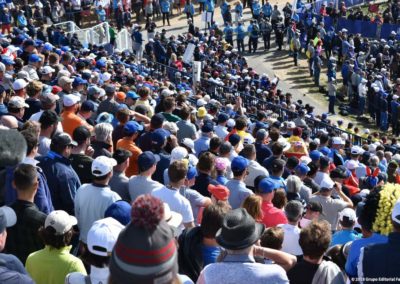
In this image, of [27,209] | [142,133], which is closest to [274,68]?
[142,133]

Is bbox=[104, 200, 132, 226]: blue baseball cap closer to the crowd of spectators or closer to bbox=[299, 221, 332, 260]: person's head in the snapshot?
the crowd of spectators

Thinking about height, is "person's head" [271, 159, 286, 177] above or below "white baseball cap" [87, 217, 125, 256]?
below

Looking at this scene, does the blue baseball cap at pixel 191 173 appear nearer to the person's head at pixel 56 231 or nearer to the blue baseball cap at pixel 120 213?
the blue baseball cap at pixel 120 213

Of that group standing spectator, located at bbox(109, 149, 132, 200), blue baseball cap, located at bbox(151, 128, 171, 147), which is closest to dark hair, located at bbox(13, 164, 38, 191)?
standing spectator, located at bbox(109, 149, 132, 200)

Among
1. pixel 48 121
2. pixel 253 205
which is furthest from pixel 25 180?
pixel 48 121

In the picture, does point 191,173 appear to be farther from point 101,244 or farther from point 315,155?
point 315,155

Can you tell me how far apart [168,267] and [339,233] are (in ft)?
13.4

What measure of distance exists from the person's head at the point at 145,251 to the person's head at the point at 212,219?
88.3 inches

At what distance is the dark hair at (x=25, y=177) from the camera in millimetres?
5816

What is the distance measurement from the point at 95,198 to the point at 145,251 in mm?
3536

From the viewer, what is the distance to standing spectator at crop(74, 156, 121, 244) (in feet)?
21.5

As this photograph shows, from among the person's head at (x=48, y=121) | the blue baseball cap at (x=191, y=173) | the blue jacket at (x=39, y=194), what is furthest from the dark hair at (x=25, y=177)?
the person's head at (x=48, y=121)

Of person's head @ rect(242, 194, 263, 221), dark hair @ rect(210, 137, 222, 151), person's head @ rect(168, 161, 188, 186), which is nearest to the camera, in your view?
person's head @ rect(242, 194, 263, 221)

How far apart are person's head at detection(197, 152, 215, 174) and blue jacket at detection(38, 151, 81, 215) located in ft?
5.33
